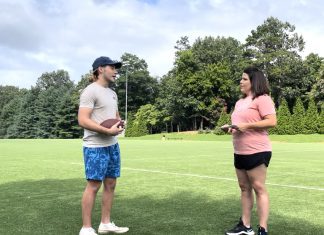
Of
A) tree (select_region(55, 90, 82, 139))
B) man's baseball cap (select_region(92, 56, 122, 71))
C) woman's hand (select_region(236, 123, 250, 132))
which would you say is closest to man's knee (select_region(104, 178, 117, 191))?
man's baseball cap (select_region(92, 56, 122, 71))

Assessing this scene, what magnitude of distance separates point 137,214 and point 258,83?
2.89 m

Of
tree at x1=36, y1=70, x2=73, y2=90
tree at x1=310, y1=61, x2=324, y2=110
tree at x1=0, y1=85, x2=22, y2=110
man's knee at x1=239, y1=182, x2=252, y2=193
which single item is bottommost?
man's knee at x1=239, y1=182, x2=252, y2=193

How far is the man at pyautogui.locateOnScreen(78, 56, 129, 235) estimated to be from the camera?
5.56 m

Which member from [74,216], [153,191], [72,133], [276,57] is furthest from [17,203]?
[72,133]

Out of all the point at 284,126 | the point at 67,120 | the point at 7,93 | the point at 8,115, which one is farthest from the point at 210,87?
the point at 7,93

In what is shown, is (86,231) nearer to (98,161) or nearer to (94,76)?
(98,161)

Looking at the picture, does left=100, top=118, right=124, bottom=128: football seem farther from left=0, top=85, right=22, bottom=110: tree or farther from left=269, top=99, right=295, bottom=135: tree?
left=0, top=85, right=22, bottom=110: tree

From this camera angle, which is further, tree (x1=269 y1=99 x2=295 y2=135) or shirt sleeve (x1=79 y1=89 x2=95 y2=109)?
tree (x1=269 y1=99 x2=295 y2=135)

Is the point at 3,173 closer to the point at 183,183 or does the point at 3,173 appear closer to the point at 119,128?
the point at 183,183

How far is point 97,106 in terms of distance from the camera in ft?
18.6

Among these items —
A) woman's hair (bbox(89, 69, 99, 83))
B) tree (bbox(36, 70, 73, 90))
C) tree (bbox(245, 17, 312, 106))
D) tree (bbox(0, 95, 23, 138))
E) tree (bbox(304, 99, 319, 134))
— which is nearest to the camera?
woman's hair (bbox(89, 69, 99, 83))

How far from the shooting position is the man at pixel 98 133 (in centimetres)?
556

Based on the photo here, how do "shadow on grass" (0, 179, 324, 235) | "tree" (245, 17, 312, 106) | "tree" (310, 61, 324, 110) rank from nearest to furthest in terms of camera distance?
"shadow on grass" (0, 179, 324, 235), "tree" (310, 61, 324, 110), "tree" (245, 17, 312, 106)

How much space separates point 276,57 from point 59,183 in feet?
241
